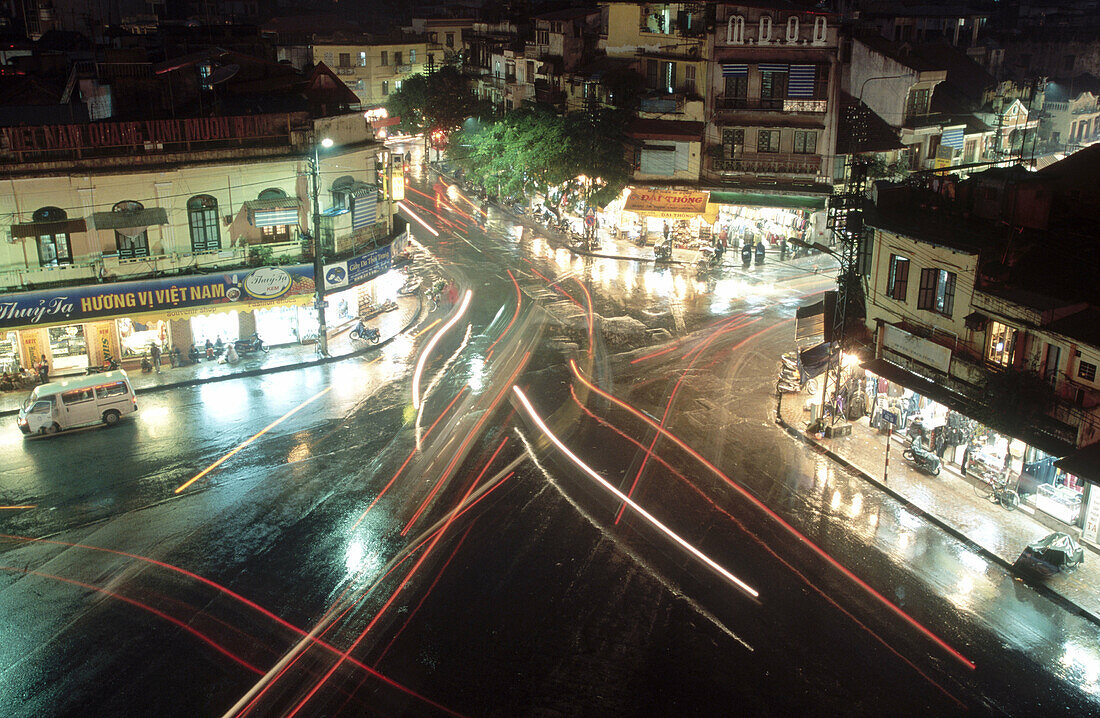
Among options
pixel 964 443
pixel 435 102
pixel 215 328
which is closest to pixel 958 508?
pixel 964 443

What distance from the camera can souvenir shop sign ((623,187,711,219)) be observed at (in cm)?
5728

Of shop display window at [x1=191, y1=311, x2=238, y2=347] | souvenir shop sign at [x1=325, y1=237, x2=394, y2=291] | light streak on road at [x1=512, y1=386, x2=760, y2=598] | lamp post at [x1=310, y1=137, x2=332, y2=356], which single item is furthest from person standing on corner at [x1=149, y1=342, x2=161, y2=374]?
light streak on road at [x1=512, y1=386, x2=760, y2=598]

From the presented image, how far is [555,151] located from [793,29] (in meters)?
16.9

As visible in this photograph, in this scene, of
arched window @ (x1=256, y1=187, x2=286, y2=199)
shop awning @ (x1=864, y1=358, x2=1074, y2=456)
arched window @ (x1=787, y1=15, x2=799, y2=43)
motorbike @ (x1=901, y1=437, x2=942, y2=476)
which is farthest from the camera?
arched window @ (x1=787, y1=15, x2=799, y2=43)

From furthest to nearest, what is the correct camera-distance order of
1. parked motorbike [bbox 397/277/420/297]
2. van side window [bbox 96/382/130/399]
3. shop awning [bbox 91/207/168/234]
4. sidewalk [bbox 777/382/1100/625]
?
parked motorbike [bbox 397/277/420/297]
shop awning [bbox 91/207/168/234]
van side window [bbox 96/382/130/399]
sidewalk [bbox 777/382/1100/625]

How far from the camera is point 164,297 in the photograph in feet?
126

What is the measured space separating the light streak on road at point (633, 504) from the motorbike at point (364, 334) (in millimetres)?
10508

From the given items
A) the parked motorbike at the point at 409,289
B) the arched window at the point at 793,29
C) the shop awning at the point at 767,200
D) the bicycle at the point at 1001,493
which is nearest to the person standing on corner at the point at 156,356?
the parked motorbike at the point at 409,289

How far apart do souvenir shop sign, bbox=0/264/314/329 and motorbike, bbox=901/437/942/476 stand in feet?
90.7

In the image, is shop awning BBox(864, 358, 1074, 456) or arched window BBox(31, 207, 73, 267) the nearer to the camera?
shop awning BBox(864, 358, 1074, 456)

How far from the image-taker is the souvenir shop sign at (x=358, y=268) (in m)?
42.3

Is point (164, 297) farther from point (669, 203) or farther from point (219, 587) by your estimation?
point (669, 203)

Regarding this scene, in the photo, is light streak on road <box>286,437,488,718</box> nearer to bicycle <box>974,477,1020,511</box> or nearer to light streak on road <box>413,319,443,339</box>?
bicycle <box>974,477,1020,511</box>

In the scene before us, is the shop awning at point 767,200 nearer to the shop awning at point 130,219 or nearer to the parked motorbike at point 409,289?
the parked motorbike at point 409,289
